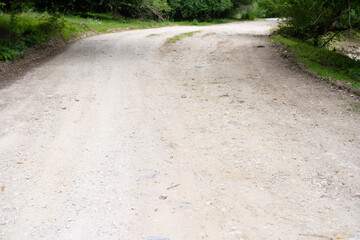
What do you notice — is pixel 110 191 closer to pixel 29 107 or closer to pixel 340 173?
pixel 340 173

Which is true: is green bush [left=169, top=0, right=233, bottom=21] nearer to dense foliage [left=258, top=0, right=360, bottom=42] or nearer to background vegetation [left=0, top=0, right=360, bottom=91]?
background vegetation [left=0, top=0, right=360, bottom=91]

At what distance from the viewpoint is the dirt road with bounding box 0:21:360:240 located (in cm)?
323

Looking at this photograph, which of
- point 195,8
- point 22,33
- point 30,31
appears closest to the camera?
point 22,33

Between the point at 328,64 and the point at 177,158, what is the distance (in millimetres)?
7893

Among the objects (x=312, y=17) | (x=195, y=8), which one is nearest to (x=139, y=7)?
(x=195, y=8)

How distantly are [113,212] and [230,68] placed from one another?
23.5 feet

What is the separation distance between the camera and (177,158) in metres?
4.55

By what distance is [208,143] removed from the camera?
196 inches

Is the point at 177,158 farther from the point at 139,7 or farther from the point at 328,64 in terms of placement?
the point at 139,7

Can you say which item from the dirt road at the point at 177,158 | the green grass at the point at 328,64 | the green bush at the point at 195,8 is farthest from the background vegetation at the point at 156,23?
the green bush at the point at 195,8

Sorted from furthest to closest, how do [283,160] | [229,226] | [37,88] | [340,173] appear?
[37,88], [283,160], [340,173], [229,226]

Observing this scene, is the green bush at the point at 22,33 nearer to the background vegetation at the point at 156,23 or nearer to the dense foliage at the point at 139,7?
the background vegetation at the point at 156,23

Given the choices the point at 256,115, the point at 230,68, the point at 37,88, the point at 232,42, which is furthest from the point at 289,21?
the point at 37,88

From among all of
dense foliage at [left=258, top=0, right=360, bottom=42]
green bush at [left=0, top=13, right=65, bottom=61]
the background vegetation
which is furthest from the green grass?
green bush at [left=0, top=13, right=65, bottom=61]
